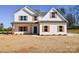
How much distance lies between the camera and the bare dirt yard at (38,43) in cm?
507

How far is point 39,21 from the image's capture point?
17.2 feet

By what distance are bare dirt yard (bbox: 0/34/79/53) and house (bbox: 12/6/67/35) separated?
152mm

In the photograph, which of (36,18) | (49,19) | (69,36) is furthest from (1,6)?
(69,36)

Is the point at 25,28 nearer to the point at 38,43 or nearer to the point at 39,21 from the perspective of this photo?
the point at 39,21

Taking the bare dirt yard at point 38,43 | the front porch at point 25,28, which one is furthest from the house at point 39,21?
the bare dirt yard at point 38,43

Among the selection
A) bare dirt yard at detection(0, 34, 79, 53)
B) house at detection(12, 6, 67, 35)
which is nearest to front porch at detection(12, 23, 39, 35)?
house at detection(12, 6, 67, 35)

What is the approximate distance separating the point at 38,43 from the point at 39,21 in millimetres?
557

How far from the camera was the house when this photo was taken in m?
5.20

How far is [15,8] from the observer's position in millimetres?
5160

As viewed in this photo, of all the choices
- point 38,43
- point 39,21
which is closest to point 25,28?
point 39,21

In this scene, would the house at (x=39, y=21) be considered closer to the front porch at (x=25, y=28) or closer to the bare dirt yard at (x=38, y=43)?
the front porch at (x=25, y=28)

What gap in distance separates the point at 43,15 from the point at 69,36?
2.76 feet

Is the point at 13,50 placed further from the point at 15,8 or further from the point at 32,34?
the point at 15,8

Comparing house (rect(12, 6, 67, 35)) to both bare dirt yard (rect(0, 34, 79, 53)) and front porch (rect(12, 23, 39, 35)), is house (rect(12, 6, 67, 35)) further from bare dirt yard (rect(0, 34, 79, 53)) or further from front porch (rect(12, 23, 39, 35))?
bare dirt yard (rect(0, 34, 79, 53))
